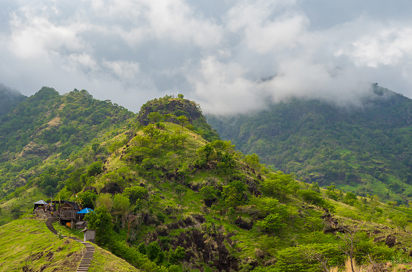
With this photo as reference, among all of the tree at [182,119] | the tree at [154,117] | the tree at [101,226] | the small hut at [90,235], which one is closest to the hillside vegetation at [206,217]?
the tree at [101,226]

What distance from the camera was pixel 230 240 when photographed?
75.9 m

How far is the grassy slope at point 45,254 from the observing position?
33781mm

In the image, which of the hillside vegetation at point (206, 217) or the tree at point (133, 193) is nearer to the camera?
the hillside vegetation at point (206, 217)

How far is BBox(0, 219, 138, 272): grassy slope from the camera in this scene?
111 feet

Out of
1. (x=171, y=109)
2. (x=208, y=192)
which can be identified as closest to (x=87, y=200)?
(x=208, y=192)

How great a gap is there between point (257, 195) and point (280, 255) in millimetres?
39292

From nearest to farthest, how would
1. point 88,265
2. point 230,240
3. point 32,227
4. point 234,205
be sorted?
point 88,265 → point 32,227 → point 230,240 → point 234,205

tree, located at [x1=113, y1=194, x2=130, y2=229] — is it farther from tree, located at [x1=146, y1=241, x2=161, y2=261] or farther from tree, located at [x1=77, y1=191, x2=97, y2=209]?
tree, located at [x1=146, y1=241, x2=161, y2=261]

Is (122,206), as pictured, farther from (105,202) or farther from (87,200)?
(87,200)

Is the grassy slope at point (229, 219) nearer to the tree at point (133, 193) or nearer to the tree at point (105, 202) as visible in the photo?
the tree at point (133, 193)

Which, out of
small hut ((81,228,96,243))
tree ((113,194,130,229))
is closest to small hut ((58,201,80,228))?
small hut ((81,228,96,243))

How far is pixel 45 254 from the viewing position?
36688mm

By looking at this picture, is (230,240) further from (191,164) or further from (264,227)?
(191,164)

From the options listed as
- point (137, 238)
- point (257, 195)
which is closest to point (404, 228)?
point (257, 195)
